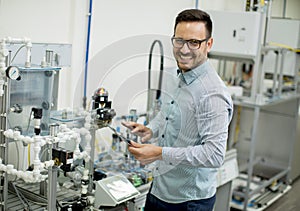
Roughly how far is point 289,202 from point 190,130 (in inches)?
106

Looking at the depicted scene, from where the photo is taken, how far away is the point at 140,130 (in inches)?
80.0

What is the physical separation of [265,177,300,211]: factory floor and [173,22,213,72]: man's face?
99.5 inches

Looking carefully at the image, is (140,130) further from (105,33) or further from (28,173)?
(105,33)

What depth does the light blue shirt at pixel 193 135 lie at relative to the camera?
1732mm

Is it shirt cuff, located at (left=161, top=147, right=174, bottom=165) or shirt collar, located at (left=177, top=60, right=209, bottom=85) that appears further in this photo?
shirt collar, located at (left=177, top=60, right=209, bottom=85)

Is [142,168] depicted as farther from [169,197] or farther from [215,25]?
[215,25]

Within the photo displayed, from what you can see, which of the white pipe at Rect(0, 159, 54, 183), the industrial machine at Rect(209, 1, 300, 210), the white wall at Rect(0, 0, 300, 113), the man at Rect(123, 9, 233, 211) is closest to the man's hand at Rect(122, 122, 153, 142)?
the man at Rect(123, 9, 233, 211)

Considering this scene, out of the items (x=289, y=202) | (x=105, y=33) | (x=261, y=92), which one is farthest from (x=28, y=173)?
(x=289, y=202)

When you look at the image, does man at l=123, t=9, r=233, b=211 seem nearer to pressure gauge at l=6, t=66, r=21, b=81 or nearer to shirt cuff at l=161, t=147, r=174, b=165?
shirt cuff at l=161, t=147, r=174, b=165

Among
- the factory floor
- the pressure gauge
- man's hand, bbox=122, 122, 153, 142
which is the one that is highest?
the pressure gauge

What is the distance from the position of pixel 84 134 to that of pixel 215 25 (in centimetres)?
215

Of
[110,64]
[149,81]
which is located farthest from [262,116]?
[110,64]

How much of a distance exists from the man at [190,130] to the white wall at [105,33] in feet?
2.63

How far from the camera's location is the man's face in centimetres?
179
